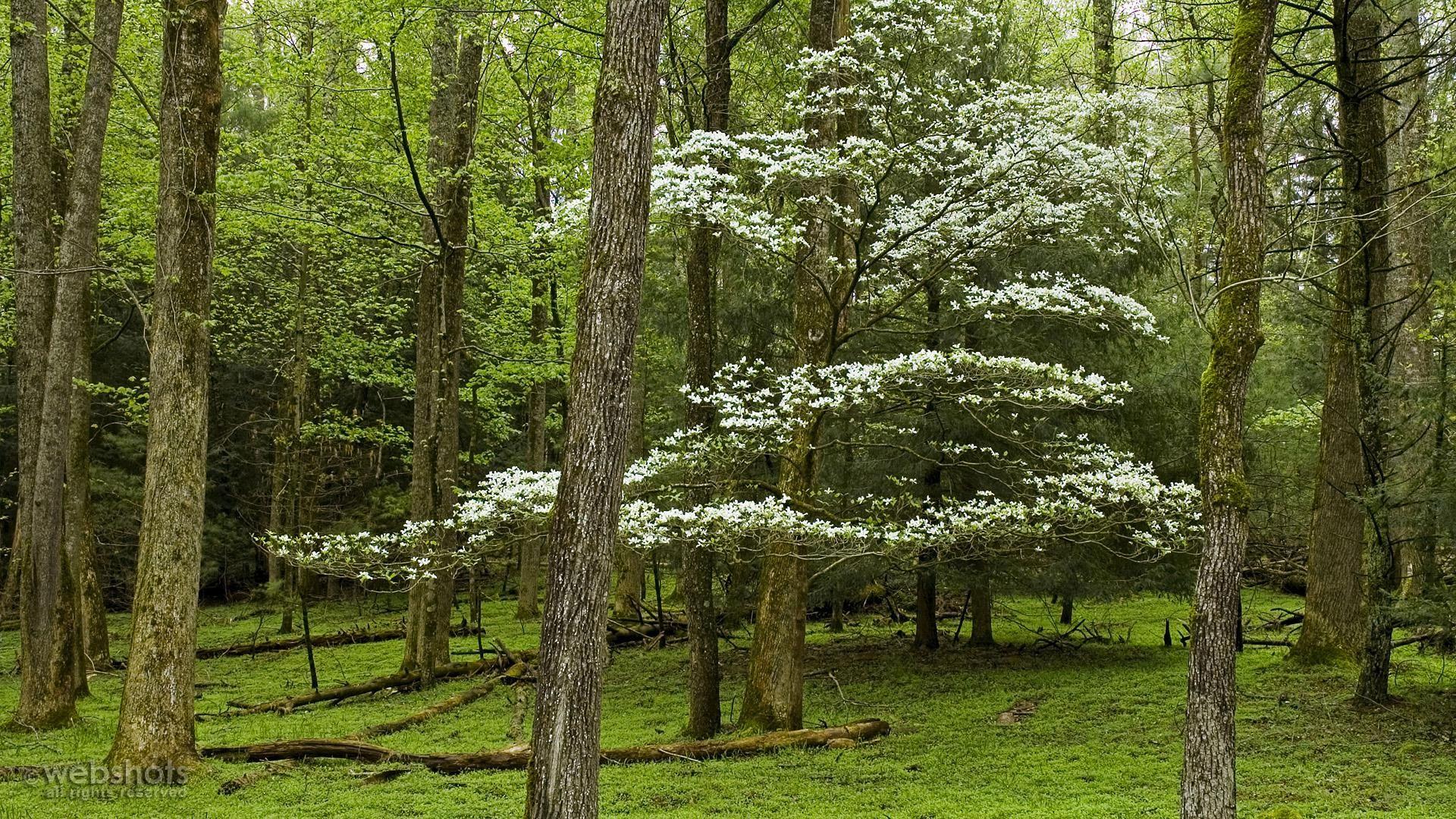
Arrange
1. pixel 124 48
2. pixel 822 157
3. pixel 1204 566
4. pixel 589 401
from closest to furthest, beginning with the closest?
pixel 589 401 < pixel 1204 566 < pixel 822 157 < pixel 124 48

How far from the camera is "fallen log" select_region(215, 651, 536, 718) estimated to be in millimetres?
12320

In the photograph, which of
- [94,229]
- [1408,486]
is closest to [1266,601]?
[1408,486]

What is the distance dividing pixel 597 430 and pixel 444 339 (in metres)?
8.25

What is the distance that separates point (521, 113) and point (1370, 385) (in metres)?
13.0

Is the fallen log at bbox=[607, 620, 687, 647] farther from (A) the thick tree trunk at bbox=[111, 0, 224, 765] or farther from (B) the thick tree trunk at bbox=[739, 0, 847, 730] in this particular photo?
(A) the thick tree trunk at bbox=[111, 0, 224, 765]

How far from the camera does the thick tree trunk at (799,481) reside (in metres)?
9.12

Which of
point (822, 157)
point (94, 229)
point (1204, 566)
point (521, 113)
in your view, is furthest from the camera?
point (521, 113)

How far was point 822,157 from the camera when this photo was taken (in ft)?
25.8

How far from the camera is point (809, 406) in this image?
304 inches

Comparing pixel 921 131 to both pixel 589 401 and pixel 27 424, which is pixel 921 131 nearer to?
pixel 589 401

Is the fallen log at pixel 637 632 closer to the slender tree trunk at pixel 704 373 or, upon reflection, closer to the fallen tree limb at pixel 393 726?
the fallen tree limb at pixel 393 726

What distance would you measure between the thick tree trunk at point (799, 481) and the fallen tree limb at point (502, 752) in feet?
1.15

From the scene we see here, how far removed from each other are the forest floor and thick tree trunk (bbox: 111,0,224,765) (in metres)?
0.59

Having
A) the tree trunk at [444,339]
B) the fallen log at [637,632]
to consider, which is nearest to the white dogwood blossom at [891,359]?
the tree trunk at [444,339]
